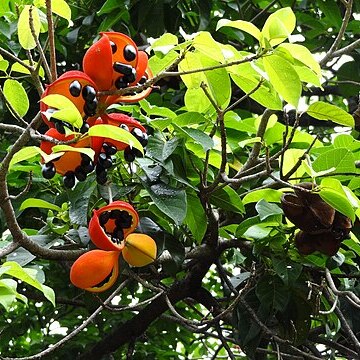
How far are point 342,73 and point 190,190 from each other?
1.25 metres

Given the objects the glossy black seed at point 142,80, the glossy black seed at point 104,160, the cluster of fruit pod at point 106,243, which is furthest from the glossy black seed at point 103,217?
the glossy black seed at point 142,80

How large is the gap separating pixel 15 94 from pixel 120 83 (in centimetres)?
28

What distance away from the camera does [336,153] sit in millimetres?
1285

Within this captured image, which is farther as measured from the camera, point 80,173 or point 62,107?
point 80,173

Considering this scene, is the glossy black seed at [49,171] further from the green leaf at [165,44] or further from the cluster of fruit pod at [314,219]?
the cluster of fruit pod at [314,219]

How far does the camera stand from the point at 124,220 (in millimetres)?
1120

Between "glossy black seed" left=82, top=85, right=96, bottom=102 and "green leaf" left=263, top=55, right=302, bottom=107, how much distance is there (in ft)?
0.84

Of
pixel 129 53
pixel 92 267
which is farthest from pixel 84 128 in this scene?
pixel 92 267

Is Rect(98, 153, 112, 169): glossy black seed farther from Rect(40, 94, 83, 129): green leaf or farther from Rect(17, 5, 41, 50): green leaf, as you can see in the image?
Rect(17, 5, 41, 50): green leaf

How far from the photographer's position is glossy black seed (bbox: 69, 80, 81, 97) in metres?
0.96

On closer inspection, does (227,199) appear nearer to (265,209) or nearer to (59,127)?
(265,209)

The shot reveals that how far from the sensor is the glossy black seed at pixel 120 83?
1.00 meters

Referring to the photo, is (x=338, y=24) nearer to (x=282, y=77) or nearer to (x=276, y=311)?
(x=276, y=311)

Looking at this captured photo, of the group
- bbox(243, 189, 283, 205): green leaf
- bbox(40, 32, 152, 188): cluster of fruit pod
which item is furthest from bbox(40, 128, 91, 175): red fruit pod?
bbox(243, 189, 283, 205): green leaf
